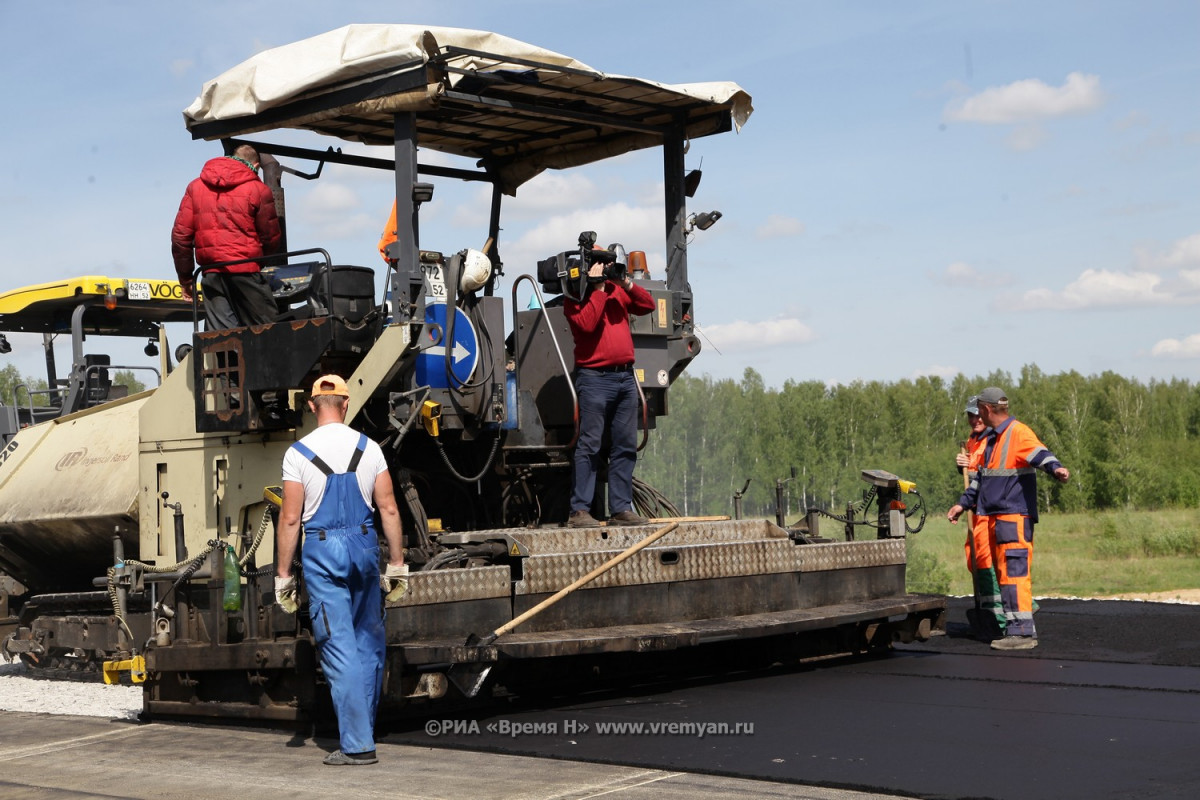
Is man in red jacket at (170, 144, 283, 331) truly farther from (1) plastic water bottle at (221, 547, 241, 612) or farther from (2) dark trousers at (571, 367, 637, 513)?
(2) dark trousers at (571, 367, 637, 513)

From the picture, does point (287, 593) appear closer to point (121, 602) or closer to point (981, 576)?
point (121, 602)

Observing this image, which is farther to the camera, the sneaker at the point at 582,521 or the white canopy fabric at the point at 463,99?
the sneaker at the point at 582,521

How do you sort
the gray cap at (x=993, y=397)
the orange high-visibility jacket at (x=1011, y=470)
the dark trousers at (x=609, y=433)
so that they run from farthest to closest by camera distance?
the gray cap at (x=993, y=397)
the orange high-visibility jacket at (x=1011, y=470)
the dark trousers at (x=609, y=433)

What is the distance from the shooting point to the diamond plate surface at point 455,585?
720 centimetres

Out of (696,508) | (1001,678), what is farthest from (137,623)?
(696,508)

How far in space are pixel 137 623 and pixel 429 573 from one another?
131 inches

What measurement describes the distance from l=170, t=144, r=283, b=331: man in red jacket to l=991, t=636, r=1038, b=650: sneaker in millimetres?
5276

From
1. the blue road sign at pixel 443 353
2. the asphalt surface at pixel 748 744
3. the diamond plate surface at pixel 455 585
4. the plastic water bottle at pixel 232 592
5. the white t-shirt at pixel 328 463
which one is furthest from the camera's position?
the blue road sign at pixel 443 353

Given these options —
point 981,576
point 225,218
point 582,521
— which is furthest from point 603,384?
point 981,576

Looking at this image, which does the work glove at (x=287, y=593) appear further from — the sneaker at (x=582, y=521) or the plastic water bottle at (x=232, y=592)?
the sneaker at (x=582, y=521)

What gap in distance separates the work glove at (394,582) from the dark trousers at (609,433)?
206 cm

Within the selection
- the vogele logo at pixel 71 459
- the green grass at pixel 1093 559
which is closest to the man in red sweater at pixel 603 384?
the vogele logo at pixel 71 459

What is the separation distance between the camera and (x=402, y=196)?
830 centimetres

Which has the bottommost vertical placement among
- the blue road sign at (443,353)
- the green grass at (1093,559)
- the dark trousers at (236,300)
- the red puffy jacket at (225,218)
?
the green grass at (1093,559)
